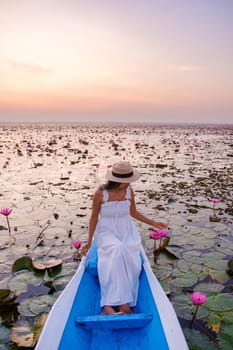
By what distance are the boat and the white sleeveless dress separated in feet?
0.71

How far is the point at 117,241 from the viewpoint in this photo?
3016 mm

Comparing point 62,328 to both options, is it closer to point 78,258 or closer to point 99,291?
point 99,291

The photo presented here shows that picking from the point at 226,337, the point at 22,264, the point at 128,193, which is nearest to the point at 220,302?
A: the point at 226,337

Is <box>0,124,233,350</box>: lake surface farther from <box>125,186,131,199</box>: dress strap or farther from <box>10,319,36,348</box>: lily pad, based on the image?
<box>125,186,131,199</box>: dress strap

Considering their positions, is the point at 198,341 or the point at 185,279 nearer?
the point at 198,341

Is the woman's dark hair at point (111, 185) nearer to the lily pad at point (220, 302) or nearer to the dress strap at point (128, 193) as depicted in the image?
the dress strap at point (128, 193)

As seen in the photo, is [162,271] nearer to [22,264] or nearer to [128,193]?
[128,193]

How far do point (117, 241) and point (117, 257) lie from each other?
0.21 metres

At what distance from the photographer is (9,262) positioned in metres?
4.25

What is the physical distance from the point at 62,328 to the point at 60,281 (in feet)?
5.21

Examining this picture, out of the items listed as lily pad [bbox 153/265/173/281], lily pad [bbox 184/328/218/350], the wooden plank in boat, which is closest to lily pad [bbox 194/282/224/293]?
lily pad [bbox 153/265/173/281]

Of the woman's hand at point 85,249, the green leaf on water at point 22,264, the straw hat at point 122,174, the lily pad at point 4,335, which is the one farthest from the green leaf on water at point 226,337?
A: the green leaf on water at point 22,264

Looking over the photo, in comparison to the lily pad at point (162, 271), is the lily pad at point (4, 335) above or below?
below

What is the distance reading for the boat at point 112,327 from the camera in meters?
2.15
